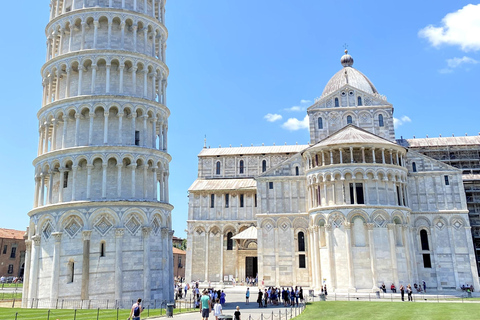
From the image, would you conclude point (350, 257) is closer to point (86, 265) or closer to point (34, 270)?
point (86, 265)

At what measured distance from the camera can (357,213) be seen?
134 feet

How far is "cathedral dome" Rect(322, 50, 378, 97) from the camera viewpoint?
5716 centimetres

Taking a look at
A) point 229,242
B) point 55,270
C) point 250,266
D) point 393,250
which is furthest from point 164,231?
point 250,266

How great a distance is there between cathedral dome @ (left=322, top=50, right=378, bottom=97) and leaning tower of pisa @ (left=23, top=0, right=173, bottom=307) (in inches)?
1175

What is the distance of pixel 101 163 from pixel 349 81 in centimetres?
3884

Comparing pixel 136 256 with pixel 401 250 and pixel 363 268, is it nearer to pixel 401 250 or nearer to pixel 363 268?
pixel 363 268

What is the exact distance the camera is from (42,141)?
3309cm

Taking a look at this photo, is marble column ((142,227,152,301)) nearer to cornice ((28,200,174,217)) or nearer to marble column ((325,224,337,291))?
cornice ((28,200,174,217))

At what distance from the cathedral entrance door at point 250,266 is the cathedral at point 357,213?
0.14 metres

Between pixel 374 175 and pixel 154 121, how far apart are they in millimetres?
22392

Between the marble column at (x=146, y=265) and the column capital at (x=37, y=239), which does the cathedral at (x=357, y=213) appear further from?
the column capital at (x=37, y=239)

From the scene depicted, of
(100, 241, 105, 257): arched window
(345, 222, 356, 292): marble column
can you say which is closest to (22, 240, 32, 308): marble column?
(100, 241, 105, 257): arched window

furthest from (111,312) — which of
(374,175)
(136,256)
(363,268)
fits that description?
(374,175)

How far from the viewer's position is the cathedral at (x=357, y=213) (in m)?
40.4
